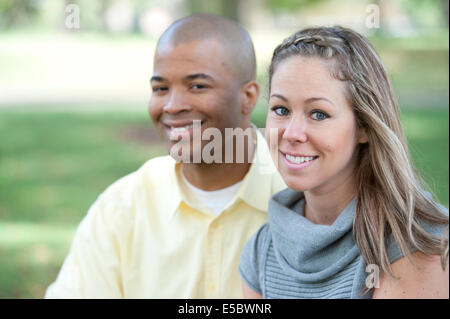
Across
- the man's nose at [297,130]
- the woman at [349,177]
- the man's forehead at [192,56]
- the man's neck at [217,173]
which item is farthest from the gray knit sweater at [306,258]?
the man's forehead at [192,56]

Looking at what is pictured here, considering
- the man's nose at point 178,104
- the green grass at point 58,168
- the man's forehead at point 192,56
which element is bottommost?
the green grass at point 58,168

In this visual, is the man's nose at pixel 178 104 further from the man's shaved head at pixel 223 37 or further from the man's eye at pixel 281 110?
the man's eye at pixel 281 110

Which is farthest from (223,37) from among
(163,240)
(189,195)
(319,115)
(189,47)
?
(163,240)

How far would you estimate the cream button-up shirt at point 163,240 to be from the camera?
125 inches

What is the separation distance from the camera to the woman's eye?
2453mm

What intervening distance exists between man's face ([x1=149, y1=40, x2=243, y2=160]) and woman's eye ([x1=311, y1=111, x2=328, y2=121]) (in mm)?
740

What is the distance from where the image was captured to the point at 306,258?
2.56 metres

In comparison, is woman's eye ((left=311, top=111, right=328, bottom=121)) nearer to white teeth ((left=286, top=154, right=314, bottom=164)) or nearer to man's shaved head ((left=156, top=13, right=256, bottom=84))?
white teeth ((left=286, top=154, right=314, bottom=164))

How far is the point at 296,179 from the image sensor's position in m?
2.53

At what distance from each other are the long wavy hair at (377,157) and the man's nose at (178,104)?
2.10 feet

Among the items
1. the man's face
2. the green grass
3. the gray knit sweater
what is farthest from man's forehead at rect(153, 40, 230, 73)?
the green grass

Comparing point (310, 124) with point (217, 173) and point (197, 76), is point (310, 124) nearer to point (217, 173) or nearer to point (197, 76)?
point (197, 76)

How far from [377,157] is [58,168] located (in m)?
6.63
